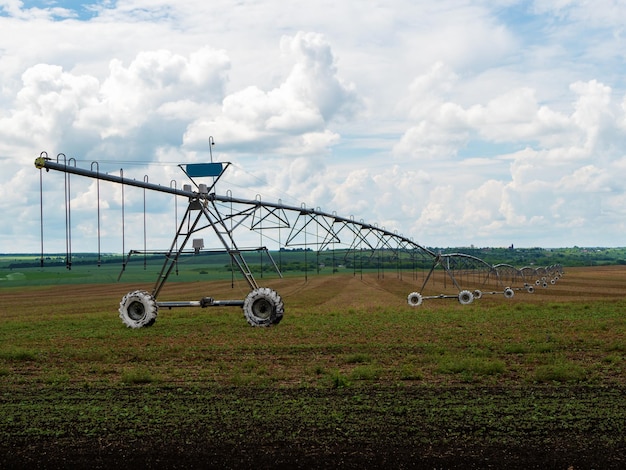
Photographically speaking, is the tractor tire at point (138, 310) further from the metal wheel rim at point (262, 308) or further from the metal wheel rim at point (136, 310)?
the metal wheel rim at point (262, 308)

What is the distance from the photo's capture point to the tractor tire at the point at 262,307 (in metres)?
29.5

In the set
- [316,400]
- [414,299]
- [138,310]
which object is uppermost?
[138,310]

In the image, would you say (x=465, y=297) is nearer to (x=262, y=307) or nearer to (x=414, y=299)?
(x=414, y=299)

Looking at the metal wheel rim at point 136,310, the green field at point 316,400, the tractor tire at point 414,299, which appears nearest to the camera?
the green field at point 316,400

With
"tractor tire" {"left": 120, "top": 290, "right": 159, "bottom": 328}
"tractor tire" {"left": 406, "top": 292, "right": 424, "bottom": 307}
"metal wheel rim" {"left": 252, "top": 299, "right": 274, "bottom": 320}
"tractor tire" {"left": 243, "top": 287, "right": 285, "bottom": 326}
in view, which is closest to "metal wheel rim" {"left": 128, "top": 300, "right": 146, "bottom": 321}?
"tractor tire" {"left": 120, "top": 290, "right": 159, "bottom": 328}

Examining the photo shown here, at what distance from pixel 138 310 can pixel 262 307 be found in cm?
538

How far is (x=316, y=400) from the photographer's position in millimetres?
14945

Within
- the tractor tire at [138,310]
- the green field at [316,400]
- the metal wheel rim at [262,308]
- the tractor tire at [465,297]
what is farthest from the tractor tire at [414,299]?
the tractor tire at [138,310]

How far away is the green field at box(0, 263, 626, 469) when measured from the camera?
11352 mm

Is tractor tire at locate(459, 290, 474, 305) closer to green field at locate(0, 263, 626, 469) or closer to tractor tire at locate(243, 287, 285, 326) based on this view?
green field at locate(0, 263, 626, 469)

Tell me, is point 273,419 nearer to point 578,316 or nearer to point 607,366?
point 607,366

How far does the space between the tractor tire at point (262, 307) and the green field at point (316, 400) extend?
159 centimetres

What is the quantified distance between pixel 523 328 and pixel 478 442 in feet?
62.5

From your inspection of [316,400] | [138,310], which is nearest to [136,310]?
[138,310]
